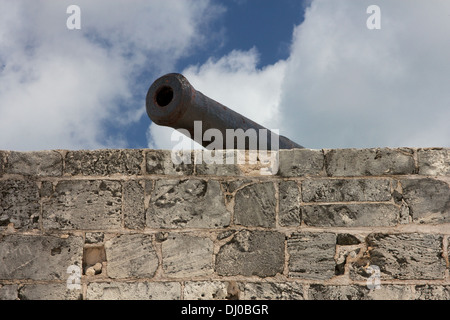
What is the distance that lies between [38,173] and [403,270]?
272 centimetres

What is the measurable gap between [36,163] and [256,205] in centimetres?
165

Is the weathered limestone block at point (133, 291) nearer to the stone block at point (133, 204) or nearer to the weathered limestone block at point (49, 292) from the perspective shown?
the weathered limestone block at point (49, 292)

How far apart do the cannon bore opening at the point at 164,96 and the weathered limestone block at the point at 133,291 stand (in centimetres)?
137

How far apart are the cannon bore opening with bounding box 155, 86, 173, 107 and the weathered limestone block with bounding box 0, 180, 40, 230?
1122 millimetres

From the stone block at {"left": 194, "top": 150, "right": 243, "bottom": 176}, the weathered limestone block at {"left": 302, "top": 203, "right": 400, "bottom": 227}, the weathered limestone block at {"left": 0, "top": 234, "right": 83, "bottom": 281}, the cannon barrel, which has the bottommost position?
the weathered limestone block at {"left": 0, "top": 234, "right": 83, "bottom": 281}

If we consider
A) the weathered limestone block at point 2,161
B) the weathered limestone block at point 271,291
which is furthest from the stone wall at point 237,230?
the weathered limestone block at point 2,161

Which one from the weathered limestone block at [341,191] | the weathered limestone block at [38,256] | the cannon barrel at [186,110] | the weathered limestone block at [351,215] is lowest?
the weathered limestone block at [38,256]

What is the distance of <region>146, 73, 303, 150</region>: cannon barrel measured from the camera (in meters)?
3.89

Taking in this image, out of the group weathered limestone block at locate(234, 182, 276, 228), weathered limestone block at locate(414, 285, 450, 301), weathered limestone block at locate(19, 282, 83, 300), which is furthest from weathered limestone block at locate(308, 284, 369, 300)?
weathered limestone block at locate(19, 282, 83, 300)

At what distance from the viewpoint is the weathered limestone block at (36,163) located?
149 inches

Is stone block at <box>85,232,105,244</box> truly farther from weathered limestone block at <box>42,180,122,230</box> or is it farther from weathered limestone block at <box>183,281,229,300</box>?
weathered limestone block at <box>183,281,229,300</box>

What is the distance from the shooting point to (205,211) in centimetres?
364

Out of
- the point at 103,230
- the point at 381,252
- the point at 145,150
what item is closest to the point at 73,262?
the point at 103,230
